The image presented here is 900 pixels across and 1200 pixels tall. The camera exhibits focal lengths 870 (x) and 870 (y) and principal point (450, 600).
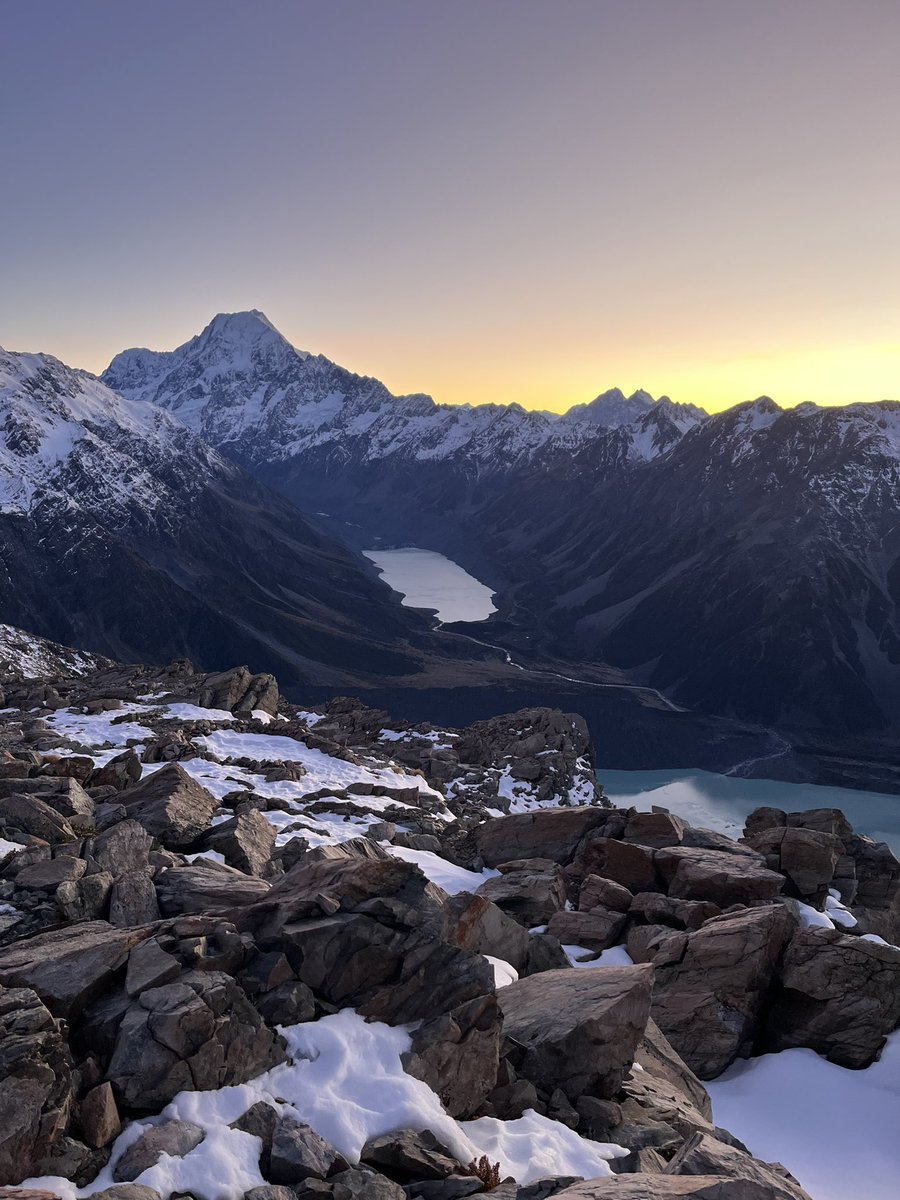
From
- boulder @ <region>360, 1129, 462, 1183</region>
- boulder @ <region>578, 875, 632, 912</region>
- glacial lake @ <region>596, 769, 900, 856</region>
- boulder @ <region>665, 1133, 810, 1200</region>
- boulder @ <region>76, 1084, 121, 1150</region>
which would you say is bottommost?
glacial lake @ <region>596, 769, 900, 856</region>

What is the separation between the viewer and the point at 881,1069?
22.1 meters

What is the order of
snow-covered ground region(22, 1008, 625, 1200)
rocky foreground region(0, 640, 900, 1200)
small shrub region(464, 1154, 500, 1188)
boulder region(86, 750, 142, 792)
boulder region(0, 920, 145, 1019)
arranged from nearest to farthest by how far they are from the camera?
snow-covered ground region(22, 1008, 625, 1200) < rocky foreground region(0, 640, 900, 1200) < small shrub region(464, 1154, 500, 1188) < boulder region(0, 920, 145, 1019) < boulder region(86, 750, 142, 792)

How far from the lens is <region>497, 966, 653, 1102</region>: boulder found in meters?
15.5

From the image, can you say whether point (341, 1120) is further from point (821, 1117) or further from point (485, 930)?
point (821, 1117)

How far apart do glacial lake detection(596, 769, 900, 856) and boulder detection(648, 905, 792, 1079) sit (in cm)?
11838

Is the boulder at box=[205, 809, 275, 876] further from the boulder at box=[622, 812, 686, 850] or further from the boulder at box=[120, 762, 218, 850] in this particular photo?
the boulder at box=[622, 812, 686, 850]

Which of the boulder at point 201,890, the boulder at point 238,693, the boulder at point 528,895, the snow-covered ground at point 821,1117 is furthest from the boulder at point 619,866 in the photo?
the boulder at point 238,693

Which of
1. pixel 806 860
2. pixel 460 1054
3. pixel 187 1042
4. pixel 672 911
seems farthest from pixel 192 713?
pixel 187 1042

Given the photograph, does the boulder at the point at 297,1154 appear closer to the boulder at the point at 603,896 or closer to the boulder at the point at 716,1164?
the boulder at the point at 716,1164

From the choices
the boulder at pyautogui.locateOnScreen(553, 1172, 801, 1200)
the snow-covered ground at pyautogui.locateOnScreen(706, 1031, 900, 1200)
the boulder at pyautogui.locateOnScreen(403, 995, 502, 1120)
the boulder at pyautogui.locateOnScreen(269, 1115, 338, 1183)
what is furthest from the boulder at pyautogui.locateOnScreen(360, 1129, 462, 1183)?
the snow-covered ground at pyautogui.locateOnScreen(706, 1031, 900, 1200)

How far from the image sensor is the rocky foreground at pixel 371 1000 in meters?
11.2

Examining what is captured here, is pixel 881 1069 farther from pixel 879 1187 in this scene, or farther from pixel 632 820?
pixel 632 820

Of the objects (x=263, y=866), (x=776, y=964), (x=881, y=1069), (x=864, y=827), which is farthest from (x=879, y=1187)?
(x=864, y=827)

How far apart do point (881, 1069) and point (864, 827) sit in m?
141
